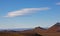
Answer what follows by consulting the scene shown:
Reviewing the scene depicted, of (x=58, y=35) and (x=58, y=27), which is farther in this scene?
(x=58, y=27)

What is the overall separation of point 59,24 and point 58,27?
9.91ft

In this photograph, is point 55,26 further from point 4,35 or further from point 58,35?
point 4,35

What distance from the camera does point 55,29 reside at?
6088 cm

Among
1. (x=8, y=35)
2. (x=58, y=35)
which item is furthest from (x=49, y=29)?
(x=8, y=35)

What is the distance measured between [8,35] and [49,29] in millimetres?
38147

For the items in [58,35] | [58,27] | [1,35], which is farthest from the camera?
[58,27]

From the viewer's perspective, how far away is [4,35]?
25.3 m

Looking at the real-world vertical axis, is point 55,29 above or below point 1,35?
above

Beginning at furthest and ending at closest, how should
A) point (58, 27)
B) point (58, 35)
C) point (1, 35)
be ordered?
point (58, 27) → point (58, 35) → point (1, 35)

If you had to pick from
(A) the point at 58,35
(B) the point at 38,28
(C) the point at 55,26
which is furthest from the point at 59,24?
(A) the point at 58,35

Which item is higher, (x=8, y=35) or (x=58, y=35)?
(x=58, y=35)

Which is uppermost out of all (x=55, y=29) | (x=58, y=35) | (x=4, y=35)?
(x=55, y=29)

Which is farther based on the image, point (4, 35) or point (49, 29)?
point (49, 29)

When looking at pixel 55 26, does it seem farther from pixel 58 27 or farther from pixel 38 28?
pixel 38 28
